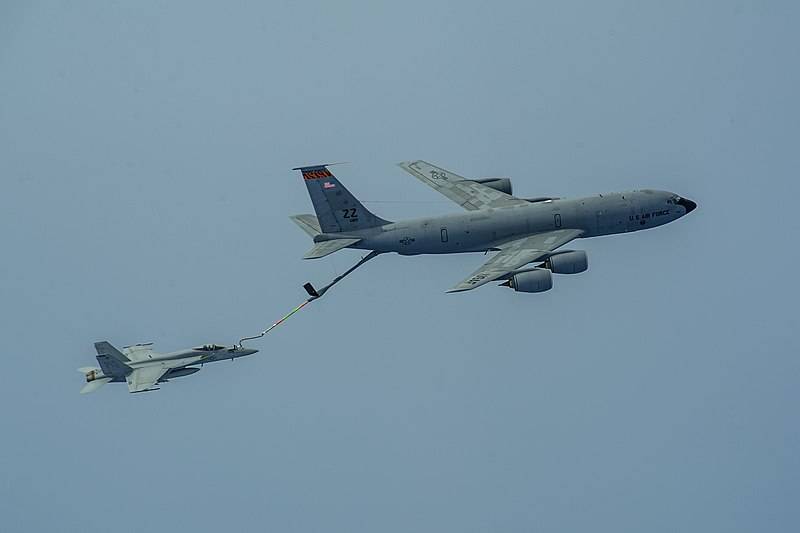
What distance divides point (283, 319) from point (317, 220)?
971cm

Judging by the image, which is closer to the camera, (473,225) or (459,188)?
(473,225)

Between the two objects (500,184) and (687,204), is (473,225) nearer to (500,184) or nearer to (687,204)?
(500,184)

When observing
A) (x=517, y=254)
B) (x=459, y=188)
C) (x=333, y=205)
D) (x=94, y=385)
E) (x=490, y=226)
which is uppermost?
(x=333, y=205)

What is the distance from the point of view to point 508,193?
112938 mm

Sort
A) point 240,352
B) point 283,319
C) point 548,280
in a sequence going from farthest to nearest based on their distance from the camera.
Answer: point 240,352 → point 283,319 → point 548,280

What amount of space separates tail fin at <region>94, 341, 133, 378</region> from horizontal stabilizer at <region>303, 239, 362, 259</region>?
2054 centimetres

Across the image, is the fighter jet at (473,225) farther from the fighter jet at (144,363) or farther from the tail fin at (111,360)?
the tail fin at (111,360)

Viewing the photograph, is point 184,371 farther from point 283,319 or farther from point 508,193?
point 508,193

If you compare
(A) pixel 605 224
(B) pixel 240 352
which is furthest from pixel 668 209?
(B) pixel 240 352

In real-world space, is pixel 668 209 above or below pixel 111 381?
above

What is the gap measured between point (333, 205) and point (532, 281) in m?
19.7

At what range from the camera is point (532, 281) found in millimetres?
96688

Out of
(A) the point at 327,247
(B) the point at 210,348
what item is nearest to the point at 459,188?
(A) the point at 327,247

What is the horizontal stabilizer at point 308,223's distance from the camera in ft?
347
